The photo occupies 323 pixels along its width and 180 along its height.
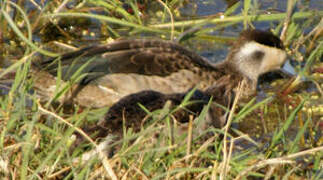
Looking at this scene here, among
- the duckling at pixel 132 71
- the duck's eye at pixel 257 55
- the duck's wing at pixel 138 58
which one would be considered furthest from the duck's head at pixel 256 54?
the duck's wing at pixel 138 58

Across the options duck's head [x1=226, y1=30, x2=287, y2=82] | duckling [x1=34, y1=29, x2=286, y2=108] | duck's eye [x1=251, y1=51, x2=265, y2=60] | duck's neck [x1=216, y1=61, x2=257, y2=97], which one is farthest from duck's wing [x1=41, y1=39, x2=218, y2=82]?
duck's eye [x1=251, y1=51, x2=265, y2=60]

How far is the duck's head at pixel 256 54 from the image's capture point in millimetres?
8047

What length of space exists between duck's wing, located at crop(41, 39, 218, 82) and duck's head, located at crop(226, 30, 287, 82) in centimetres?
76

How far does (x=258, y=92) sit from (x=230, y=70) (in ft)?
1.21

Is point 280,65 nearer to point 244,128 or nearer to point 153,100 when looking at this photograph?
point 244,128

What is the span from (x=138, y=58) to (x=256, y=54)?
1.59 metres

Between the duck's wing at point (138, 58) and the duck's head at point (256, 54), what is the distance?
2.48ft

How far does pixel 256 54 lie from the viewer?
8328 mm

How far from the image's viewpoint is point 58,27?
8188 mm

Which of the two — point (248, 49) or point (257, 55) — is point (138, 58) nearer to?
point (248, 49)

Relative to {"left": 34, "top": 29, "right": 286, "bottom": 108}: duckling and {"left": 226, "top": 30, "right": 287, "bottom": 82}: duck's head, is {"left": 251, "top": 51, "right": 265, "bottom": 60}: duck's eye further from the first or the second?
{"left": 34, "top": 29, "right": 286, "bottom": 108}: duckling

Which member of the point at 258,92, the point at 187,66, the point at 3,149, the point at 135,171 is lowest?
the point at 258,92

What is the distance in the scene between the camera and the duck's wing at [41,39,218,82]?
7262 millimetres

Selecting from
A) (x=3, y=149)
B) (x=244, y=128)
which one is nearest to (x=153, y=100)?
(x=244, y=128)
